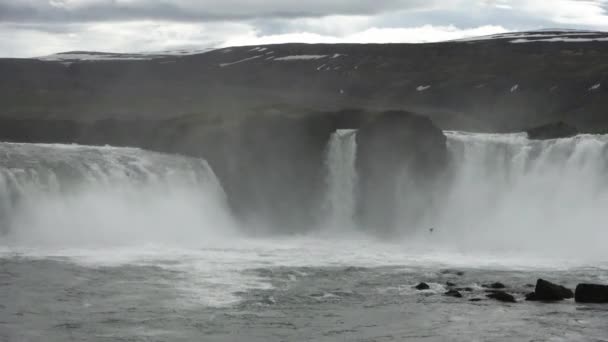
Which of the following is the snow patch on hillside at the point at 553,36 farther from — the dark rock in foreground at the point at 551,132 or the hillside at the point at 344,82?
the dark rock in foreground at the point at 551,132

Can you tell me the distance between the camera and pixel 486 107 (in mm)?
78000

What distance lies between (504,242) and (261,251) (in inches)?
471

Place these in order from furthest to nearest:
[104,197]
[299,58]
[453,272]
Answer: [299,58] → [104,197] → [453,272]

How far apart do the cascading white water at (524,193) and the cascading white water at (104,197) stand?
12.0m

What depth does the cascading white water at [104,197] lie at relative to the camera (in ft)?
132

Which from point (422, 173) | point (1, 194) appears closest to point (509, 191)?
point (422, 173)

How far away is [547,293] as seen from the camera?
30250 mm

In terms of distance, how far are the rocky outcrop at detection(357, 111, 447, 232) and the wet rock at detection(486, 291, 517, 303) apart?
68.5ft

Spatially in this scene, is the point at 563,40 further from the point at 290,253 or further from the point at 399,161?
the point at 290,253

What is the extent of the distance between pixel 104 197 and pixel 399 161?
16018mm

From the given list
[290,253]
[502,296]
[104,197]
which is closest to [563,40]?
[290,253]

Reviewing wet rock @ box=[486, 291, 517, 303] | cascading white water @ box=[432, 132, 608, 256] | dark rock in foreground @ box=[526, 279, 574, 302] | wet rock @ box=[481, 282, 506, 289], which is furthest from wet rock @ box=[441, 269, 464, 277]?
cascading white water @ box=[432, 132, 608, 256]

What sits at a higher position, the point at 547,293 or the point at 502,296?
the point at 547,293

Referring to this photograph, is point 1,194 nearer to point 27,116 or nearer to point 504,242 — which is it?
point 504,242
